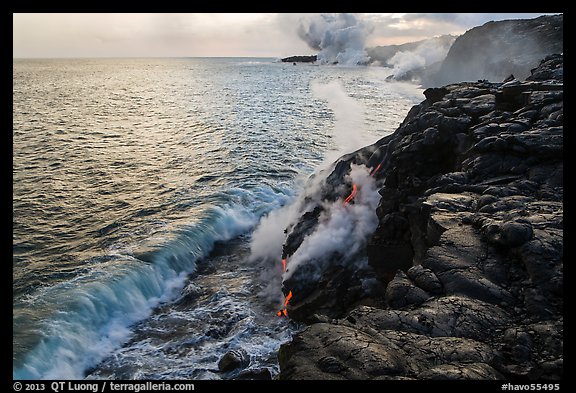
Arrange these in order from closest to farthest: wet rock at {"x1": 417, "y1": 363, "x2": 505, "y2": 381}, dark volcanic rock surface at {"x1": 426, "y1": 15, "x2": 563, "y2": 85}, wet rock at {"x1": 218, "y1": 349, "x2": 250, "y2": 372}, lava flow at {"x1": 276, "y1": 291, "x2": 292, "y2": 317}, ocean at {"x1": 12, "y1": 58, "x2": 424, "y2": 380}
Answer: wet rock at {"x1": 417, "y1": 363, "x2": 505, "y2": 381}
wet rock at {"x1": 218, "y1": 349, "x2": 250, "y2": 372}
ocean at {"x1": 12, "y1": 58, "x2": 424, "y2": 380}
lava flow at {"x1": 276, "y1": 291, "x2": 292, "y2": 317}
dark volcanic rock surface at {"x1": 426, "y1": 15, "x2": 563, "y2": 85}

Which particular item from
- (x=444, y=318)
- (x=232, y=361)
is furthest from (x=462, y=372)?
(x=232, y=361)

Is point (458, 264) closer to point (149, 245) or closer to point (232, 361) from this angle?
point (232, 361)

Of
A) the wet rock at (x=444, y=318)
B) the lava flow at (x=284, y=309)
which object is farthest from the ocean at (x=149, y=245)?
the wet rock at (x=444, y=318)

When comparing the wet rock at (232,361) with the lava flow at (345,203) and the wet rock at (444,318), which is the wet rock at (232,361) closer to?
the lava flow at (345,203)

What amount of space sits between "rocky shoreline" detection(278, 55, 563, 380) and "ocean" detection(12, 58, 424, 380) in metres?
3.48

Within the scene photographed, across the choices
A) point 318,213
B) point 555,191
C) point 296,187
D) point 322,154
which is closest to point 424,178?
point 555,191

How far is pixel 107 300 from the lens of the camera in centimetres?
1644

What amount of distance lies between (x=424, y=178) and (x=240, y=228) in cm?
1276

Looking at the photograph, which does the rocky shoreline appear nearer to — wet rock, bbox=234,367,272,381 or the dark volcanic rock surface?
wet rock, bbox=234,367,272,381


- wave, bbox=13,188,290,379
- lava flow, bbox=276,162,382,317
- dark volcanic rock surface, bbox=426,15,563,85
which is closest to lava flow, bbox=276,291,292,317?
lava flow, bbox=276,162,382,317

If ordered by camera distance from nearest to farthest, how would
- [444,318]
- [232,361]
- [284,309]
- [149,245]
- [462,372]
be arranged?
1. [462,372]
2. [444,318]
3. [232,361]
4. [284,309]
5. [149,245]

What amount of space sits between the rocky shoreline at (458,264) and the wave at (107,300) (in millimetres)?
5738

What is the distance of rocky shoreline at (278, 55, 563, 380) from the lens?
7043 mm

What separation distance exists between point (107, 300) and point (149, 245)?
4.49m
